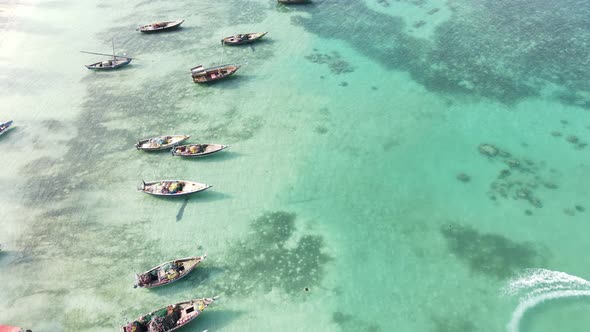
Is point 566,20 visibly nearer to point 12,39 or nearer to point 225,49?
point 225,49

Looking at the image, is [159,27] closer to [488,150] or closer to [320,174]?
[320,174]

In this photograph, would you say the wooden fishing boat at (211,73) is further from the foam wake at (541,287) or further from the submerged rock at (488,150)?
the foam wake at (541,287)

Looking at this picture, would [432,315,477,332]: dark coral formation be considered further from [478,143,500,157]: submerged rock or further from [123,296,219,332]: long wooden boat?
[478,143,500,157]: submerged rock

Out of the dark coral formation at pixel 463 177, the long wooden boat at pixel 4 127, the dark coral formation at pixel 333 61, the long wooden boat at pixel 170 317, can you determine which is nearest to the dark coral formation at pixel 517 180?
the dark coral formation at pixel 463 177

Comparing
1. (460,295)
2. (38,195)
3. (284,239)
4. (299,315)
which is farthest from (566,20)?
(38,195)

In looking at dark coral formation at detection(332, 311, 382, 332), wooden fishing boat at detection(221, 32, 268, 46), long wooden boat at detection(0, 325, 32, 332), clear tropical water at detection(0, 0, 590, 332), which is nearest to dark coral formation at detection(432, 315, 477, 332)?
clear tropical water at detection(0, 0, 590, 332)

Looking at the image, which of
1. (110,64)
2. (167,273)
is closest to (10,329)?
(167,273)
